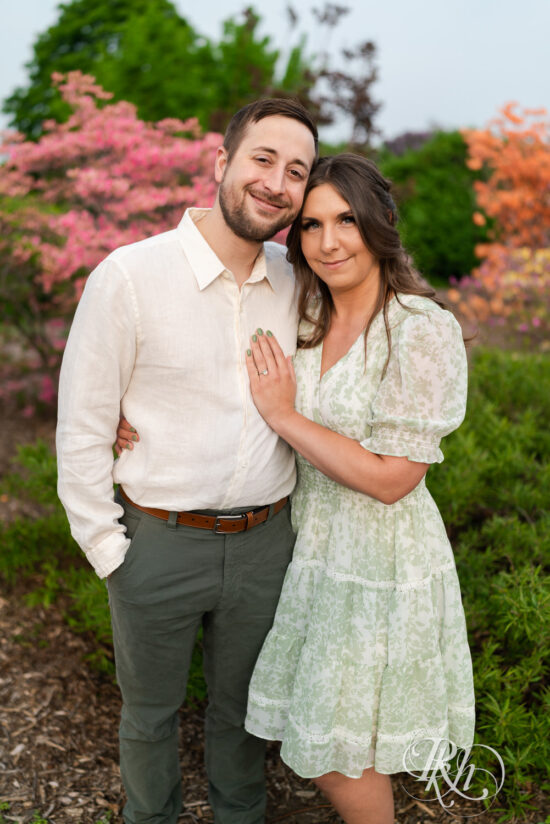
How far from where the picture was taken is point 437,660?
2.17 m

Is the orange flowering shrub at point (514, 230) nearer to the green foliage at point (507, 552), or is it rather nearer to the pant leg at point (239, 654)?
the green foliage at point (507, 552)

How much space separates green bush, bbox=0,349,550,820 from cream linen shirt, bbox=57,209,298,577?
46.8 inches

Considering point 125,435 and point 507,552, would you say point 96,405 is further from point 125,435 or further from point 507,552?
point 507,552

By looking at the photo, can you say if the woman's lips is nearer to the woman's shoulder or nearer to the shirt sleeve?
the woman's shoulder

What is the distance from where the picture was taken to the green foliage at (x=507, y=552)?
2523 mm

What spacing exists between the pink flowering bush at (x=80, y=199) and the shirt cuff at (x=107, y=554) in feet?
11.2

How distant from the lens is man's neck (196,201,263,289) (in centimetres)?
222

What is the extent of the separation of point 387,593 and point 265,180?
129 centimetres

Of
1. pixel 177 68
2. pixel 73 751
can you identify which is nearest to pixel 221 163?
pixel 73 751

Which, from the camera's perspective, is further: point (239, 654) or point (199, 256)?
point (239, 654)

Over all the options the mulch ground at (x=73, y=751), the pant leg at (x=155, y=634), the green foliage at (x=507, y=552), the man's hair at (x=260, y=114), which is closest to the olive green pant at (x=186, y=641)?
the pant leg at (x=155, y=634)

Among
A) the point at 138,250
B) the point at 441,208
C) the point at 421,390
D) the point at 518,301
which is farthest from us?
the point at 441,208

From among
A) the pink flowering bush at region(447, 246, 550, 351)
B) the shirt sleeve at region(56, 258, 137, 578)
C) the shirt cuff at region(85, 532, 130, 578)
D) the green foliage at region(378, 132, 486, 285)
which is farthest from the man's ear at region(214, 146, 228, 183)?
the green foliage at region(378, 132, 486, 285)

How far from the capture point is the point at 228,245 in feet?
7.27
